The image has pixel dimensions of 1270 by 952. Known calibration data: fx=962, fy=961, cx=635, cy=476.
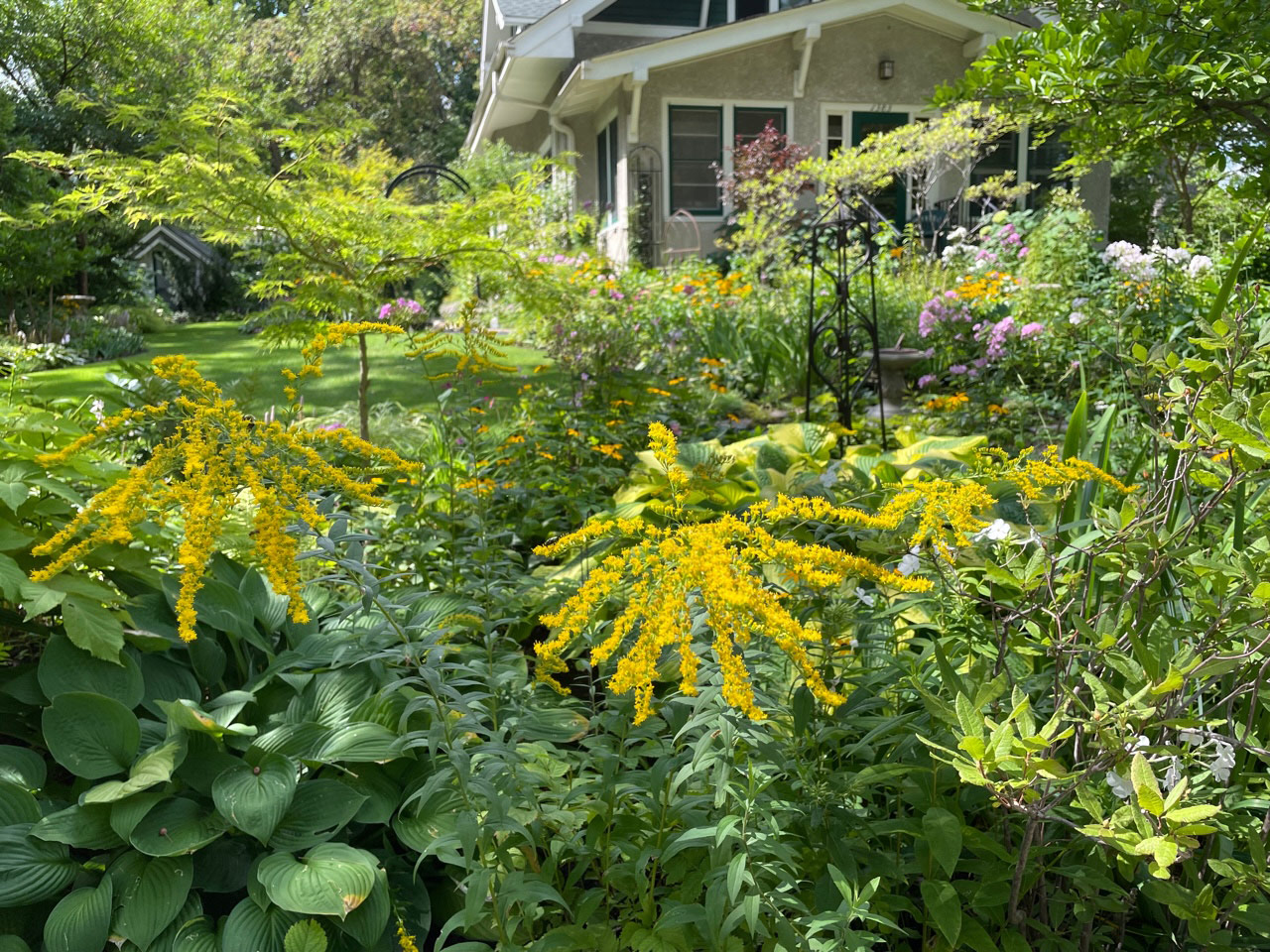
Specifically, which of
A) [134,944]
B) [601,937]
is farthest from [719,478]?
[134,944]

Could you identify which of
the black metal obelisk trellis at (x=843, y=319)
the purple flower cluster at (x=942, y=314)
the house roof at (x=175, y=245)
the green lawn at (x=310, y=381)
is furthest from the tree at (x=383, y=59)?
the purple flower cluster at (x=942, y=314)

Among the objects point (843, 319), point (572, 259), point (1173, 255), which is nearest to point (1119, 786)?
point (843, 319)

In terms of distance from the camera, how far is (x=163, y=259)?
71.6ft

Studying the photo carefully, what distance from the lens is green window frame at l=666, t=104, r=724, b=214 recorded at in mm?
12617

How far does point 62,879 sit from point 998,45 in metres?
2.99

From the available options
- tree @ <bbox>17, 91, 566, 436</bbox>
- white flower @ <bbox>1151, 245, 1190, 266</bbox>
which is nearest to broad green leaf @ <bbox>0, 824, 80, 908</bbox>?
tree @ <bbox>17, 91, 566, 436</bbox>

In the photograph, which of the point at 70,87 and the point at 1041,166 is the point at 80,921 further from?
the point at 70,87

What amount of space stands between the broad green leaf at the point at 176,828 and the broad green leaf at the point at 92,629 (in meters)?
0.32

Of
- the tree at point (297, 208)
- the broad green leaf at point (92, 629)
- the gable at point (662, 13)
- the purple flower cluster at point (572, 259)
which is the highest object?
the gable at point (662, 13)

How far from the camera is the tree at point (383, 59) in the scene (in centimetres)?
2492

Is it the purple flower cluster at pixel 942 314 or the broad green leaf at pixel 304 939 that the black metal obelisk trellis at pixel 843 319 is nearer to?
the purple flower cluster at pixel 942 314

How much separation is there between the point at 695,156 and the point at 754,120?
36.4 inches

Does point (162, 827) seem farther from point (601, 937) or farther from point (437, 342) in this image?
point (437, 342)

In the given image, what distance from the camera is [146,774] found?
5.46ft
